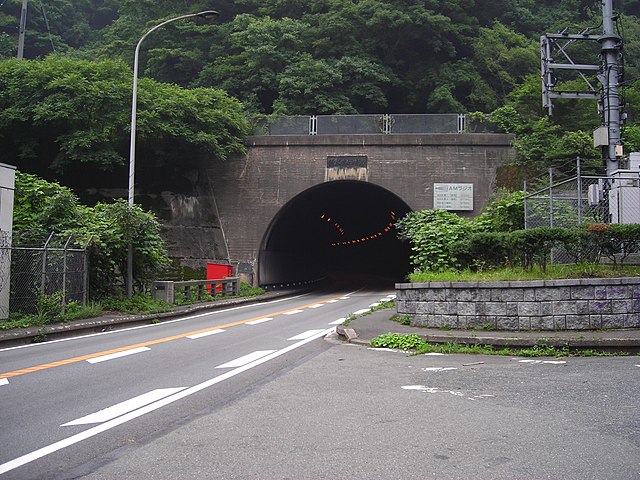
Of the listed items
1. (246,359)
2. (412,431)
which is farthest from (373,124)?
(412,431)

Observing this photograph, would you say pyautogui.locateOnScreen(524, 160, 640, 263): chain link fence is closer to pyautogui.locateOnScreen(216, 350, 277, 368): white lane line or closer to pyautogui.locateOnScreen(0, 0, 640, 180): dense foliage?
pyautogui.locateOnScreen(216, 350, 277, 368): white lane line

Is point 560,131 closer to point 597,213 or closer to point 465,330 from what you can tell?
point 597,213

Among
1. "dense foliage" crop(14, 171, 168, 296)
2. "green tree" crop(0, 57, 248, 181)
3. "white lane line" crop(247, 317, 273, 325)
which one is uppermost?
"green tree" crop(0, 57, 248, 181)

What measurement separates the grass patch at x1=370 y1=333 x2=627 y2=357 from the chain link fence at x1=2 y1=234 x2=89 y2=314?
30.3 ft

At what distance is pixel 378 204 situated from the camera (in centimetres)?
4178

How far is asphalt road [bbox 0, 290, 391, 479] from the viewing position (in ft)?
17.1

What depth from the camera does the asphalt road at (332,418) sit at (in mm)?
4602

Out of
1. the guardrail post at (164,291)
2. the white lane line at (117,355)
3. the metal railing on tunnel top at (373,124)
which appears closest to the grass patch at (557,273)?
the white lane line at (117,355)

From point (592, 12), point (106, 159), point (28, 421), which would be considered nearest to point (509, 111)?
point (106, 159)

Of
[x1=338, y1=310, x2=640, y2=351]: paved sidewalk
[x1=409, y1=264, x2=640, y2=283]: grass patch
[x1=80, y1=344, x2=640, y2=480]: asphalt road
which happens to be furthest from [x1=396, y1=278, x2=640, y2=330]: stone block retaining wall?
[x1=80, y1=344, x2=640, y2=480]: asphalt road

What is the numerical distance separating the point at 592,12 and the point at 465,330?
43.0 metres

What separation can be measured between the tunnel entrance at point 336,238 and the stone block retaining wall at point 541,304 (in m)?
18.5

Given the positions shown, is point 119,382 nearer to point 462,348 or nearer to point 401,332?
point 462,348

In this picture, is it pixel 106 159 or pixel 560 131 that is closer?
pixel 106 159
